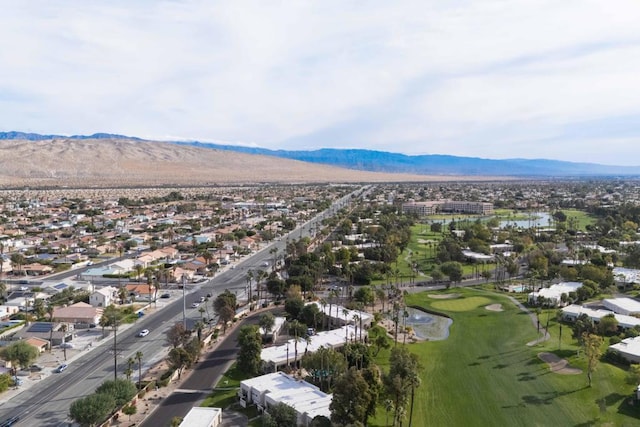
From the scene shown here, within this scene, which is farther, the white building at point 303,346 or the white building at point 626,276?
the white building at point 626,276

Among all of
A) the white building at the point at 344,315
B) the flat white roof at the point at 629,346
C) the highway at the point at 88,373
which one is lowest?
the highway at the point at 88,373

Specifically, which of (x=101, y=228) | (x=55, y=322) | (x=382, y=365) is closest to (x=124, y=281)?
(x=55, y=322)

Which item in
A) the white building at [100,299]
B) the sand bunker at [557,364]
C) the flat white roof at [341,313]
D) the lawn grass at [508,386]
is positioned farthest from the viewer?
the white building at [100,299]

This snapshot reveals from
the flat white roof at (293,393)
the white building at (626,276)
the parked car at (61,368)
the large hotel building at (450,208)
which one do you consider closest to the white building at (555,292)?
the white building at (626,276)

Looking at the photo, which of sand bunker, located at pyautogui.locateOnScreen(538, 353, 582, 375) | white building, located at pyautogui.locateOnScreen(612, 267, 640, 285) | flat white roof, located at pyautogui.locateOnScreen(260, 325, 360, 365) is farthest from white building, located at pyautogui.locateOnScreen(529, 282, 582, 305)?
flat white roof, located at pyautogui.locateOnScreen(260, 325, 360, 365)

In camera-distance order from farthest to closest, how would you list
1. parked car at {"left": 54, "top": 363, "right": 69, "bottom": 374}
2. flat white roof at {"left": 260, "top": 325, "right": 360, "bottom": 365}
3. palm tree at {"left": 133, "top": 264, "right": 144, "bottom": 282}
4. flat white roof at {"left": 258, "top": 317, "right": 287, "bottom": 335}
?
palm tree at {"left": 133, "top": 264, "right": 144, "bottom": 282} → flat white roof at {"left": 258, "top": 317, "right": 287, "bottom": 335} → flat white roof at {"left": 260, "top": 325, "right": 360, "bottom": 365} → parked car at {"left": 54, "top": 363, "right": 69, "bottom": 374}

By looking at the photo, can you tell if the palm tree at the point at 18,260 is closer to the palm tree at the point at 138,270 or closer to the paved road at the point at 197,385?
the palm tree at the point at 138,270

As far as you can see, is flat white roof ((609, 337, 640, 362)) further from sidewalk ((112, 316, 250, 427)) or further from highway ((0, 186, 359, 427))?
highway ((0, 186, 359, 427))

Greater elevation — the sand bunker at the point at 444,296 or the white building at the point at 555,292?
the white building at the point at 555,292
